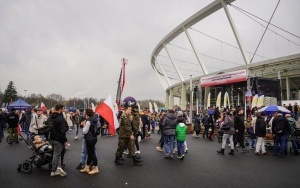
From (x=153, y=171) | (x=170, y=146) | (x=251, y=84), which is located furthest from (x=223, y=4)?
(x=153, y=171)

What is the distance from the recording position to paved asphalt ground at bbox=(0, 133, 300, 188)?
18.6 feet

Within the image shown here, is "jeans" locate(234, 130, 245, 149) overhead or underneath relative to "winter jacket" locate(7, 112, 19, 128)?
underneath

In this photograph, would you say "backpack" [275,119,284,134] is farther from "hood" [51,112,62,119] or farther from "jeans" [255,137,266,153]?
"hood" [51,112,62,119]

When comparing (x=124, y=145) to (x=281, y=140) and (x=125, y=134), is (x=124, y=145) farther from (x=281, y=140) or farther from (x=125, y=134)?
(x=281, y=140)

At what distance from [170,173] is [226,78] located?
18.2 m

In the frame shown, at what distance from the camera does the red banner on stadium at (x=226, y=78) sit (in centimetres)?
2152

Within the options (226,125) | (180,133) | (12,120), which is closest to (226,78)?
(226,125)

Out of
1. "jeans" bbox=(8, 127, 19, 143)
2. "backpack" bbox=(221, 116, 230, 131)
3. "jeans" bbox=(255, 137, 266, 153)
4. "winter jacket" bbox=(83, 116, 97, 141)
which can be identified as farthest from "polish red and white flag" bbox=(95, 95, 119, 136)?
"jeans" bbox=(8, 127, 19, 143)

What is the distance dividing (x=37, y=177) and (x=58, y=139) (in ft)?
3.33

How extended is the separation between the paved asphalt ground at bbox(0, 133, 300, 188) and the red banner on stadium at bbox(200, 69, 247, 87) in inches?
526

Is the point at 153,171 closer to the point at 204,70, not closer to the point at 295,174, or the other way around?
the point at 295,174

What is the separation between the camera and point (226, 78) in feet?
76.4

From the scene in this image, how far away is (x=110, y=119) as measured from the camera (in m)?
7.70

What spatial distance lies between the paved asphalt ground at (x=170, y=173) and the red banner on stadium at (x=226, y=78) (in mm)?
13356
